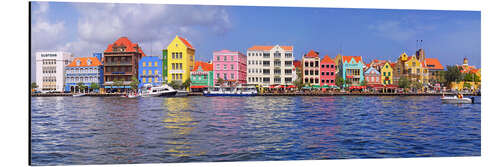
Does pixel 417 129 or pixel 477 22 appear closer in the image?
pixel 477 22

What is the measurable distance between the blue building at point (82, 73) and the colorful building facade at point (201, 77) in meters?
7.59

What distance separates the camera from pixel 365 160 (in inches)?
277

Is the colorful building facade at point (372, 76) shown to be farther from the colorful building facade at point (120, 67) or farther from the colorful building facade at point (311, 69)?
the colorful building facade at point (120, 67)

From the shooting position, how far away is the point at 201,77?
3794 centimetres

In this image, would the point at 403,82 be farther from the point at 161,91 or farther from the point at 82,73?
the point at 82,73

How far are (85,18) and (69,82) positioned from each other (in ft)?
Result: 54.0

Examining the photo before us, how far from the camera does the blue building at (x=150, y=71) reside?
3450cm

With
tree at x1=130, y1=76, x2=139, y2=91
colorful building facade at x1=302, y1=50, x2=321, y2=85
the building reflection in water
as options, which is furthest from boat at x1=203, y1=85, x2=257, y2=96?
the building reflection in water

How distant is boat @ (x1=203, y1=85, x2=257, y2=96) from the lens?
1423 inches

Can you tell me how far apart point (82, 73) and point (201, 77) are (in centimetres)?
1382

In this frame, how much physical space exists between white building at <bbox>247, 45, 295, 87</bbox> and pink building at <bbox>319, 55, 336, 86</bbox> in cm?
308

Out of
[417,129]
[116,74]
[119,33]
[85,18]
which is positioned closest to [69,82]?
[116,74]

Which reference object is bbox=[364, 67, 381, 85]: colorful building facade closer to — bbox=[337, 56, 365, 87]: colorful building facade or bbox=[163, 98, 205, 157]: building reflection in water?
bbox=[337, 56, 365, 87]: colorful building facade
